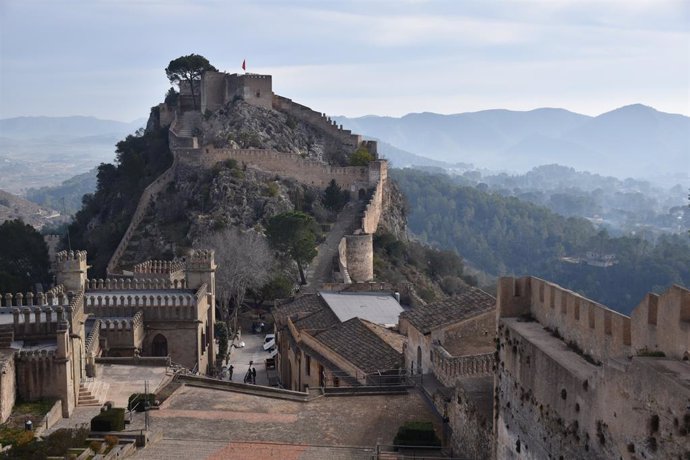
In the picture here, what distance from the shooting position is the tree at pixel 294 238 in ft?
158

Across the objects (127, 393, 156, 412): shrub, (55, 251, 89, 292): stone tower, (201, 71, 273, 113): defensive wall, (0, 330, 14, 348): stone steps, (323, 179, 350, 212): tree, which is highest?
(201, 71, 273, 113): defensive wall

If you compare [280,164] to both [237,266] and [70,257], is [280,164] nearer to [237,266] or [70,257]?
[237,266]

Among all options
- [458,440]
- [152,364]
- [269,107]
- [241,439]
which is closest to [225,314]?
[152,364]

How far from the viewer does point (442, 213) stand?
534 feet

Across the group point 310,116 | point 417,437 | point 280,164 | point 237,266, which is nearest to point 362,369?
point 417,437

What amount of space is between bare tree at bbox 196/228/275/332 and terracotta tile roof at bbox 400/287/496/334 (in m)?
17.6

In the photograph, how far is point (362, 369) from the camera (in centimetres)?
2372

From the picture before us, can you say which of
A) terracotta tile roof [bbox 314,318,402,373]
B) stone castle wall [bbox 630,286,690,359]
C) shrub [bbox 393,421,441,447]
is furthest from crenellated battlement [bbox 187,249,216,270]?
stone castle wall [bbox 630,286,690,359]

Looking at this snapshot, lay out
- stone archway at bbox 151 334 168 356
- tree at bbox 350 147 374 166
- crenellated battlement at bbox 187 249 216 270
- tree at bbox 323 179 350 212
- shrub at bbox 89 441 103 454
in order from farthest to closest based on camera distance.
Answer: tree at bbox 350 147 374 166
tree at bbox 323 179 350 212
crenellated battlement at bbox 187 249 216 270
stone archway at bbox 151 334 168 356
shrub at bbox 89 441 103 454

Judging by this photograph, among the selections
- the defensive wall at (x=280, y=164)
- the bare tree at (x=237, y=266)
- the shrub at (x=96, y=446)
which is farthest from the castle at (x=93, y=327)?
the defensive wall at (x=280, y=164)

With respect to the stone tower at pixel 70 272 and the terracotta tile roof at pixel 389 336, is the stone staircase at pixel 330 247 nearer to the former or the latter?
the stone tower at pixel 70 272

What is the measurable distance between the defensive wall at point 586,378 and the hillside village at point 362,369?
0.09 ft

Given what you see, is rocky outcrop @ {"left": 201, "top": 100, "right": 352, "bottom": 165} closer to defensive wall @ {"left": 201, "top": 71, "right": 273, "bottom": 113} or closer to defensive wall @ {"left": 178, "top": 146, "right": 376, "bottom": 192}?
defensive wall @ {"left": 201, "top": 71, "right": 273, "bottom": 113}

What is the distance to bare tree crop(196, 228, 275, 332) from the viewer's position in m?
42.8
